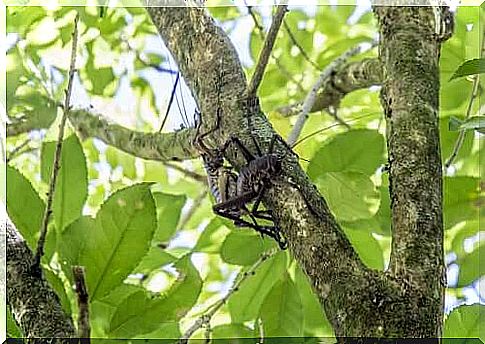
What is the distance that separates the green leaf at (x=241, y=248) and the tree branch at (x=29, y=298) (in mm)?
236

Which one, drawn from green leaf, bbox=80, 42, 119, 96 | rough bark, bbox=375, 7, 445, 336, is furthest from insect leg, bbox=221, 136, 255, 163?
green leaf, bbox=80, 42, 119, 96

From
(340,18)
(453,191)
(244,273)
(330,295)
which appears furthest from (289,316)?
(340,18)

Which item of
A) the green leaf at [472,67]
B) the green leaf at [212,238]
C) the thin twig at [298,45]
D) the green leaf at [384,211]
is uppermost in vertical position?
the thin twig at [298,45]

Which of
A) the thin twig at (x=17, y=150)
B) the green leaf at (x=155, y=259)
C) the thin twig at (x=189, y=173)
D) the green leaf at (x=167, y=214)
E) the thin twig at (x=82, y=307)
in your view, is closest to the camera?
the thin twig at (x=82, y=307)

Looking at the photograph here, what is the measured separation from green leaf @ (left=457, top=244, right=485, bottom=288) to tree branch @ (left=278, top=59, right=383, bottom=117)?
232mm

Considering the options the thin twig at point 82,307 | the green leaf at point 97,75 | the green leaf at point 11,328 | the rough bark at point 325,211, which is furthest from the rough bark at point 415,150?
the green leaf at point 97,75

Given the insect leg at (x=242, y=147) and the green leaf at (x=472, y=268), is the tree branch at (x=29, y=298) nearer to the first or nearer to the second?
the insect leg at (x=242, y=147)

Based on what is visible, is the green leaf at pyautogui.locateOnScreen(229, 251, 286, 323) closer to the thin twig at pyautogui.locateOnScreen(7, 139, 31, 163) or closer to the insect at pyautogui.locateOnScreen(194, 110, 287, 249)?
the insect at pyautogui.locateOnScreen(194, 110, 287, 249)

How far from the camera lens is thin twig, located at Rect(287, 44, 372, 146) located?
2.91ft

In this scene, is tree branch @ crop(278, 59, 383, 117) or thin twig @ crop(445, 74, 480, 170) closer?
thin twig @ crop(445, 74, 480, 170)

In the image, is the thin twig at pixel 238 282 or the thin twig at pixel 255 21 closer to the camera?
the thin twig at pixel 238 282

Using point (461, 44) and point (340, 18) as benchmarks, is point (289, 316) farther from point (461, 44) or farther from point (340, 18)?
point (340, 18)

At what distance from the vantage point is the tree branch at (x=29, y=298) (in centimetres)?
66

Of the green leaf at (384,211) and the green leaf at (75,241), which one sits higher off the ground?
the green leaf at (384,211)
